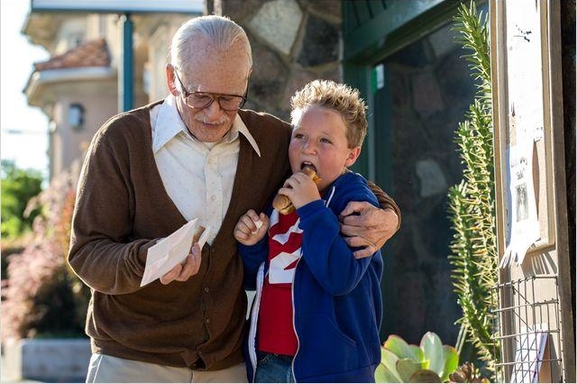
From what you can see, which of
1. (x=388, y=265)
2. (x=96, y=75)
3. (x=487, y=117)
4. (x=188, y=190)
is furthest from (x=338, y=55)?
(x=96, y=75)

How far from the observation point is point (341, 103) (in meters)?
3.80

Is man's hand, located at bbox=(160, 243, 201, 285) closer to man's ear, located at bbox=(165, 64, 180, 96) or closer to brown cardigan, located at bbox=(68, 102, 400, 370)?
brown cardigan, located at bbox=(68, 102, 400, 370)

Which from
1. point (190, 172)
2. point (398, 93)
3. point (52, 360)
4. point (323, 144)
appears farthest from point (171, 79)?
point (52, 360)

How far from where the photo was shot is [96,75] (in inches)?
1112

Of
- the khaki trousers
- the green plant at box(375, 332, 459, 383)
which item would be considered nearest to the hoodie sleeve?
the khaki trousers

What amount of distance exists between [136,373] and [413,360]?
74.4 inches

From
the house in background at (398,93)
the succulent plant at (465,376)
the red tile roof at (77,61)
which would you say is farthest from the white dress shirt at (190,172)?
the red tile roof at (77,61)

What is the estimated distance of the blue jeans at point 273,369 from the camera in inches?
144

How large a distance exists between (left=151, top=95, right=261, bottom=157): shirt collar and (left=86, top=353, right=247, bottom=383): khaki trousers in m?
0.67

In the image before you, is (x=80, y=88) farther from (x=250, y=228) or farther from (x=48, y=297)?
(x=250, y=228)

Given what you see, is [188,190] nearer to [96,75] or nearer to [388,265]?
[388,265]

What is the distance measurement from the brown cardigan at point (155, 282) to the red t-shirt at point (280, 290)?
0.12m

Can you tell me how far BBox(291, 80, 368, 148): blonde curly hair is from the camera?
12.5 feet

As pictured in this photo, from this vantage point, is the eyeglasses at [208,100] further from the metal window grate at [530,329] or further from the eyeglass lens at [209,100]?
the metal window grate at [530,329]
